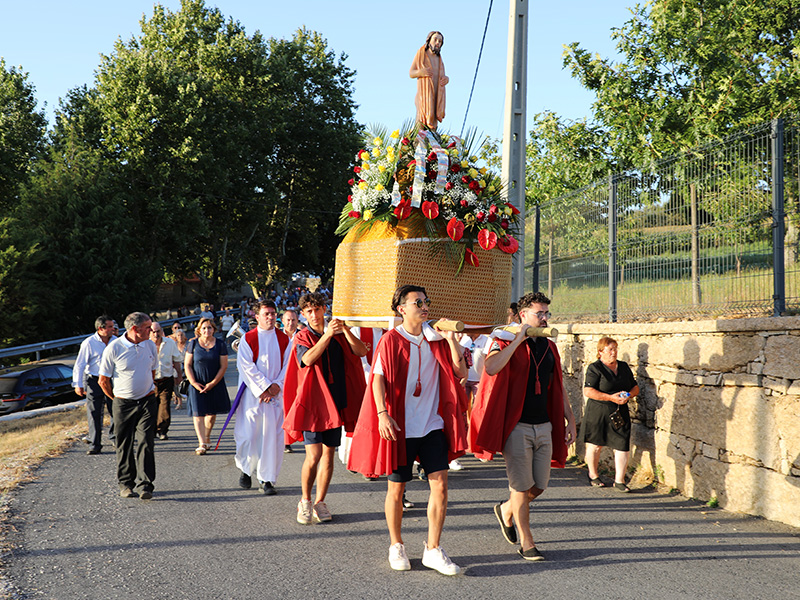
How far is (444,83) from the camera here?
27.6 ft

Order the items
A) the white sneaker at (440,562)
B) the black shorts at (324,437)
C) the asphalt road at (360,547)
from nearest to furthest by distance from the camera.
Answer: the asphalt road at (360,547), the white sneaker at (440,562), the black shorts at (324,437)

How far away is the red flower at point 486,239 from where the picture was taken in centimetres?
702

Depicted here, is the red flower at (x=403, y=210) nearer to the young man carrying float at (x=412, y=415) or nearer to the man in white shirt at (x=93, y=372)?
the young man carrying float at (x=412, y=415)

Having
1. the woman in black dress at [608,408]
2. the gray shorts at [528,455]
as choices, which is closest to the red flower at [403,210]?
the gray shorts at [528,455]

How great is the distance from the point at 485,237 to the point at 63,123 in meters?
35.9

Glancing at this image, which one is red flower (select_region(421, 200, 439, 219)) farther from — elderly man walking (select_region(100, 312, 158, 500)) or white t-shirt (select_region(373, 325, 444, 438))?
elderly man walking (select_region(100, 312, 158, 500))

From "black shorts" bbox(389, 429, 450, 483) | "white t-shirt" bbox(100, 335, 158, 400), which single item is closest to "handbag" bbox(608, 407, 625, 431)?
"black shorts" bbox(389, 429, 450, 483)

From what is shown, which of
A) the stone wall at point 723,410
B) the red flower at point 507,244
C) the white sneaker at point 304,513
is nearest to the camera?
the stone wall at point 723,410

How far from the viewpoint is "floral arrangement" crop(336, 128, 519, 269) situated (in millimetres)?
7117

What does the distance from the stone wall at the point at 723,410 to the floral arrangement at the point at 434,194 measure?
2.19m

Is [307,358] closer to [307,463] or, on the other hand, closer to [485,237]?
[307,463]

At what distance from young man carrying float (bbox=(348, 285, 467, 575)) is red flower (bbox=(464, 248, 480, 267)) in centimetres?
157

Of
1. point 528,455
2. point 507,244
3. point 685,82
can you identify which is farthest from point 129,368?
point 685,82

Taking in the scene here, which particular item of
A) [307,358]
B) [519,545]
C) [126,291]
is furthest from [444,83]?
[126,291]
